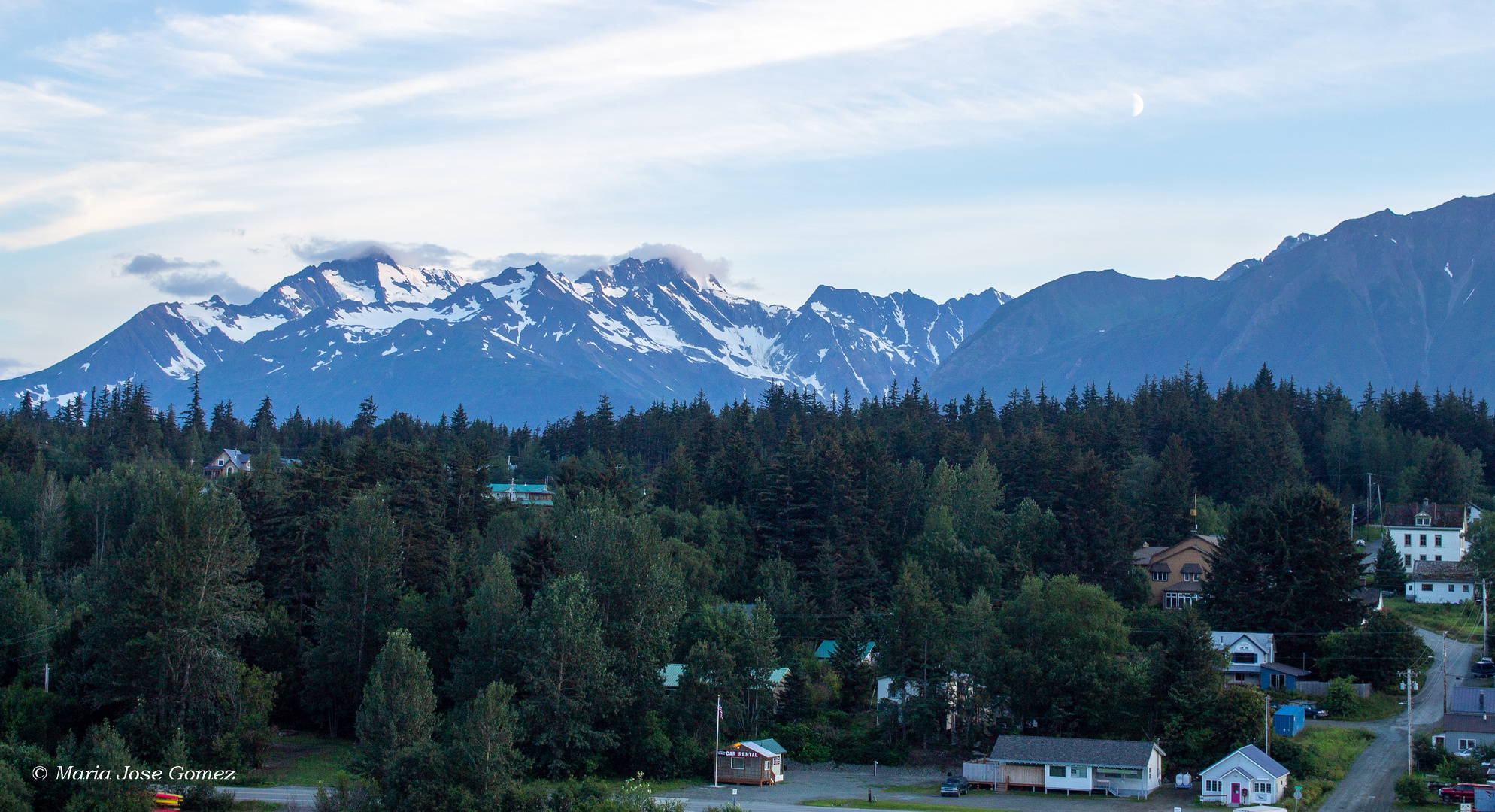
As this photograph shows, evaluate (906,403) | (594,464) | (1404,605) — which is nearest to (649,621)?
(594,464)

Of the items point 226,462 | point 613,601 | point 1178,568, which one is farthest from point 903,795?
point 226,462

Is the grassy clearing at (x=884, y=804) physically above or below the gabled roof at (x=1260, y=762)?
below

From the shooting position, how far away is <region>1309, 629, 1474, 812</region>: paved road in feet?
143

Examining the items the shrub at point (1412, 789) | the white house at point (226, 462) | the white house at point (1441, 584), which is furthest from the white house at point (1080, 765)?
the white house at point (226, 462)

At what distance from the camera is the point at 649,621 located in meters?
57.8

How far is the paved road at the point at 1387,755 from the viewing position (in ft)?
143

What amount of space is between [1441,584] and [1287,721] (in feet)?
111

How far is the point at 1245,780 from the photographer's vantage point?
45188 millimetres

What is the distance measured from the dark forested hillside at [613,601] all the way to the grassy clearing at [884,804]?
873cm

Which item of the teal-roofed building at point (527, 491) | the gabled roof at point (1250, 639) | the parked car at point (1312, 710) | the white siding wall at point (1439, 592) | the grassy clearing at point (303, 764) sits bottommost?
the grassy clearing at point (303, 764)

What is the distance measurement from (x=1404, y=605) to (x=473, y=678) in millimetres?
58212

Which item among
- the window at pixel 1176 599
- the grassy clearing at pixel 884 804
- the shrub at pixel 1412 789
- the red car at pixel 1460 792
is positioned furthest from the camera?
the window at pixel 1176 599

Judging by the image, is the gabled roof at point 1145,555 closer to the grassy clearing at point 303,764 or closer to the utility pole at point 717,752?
the utility pole at point 717,752

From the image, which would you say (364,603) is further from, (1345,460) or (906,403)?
(1345,460)
